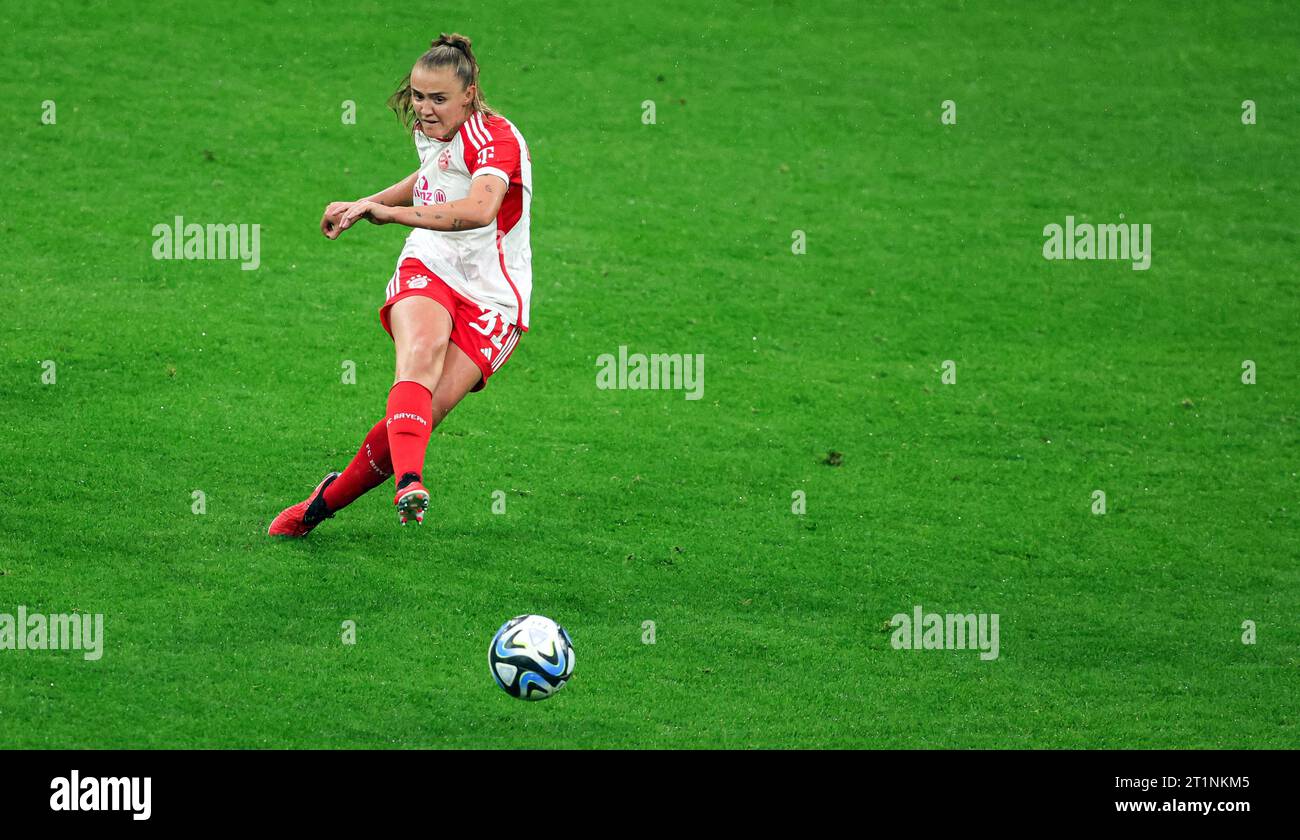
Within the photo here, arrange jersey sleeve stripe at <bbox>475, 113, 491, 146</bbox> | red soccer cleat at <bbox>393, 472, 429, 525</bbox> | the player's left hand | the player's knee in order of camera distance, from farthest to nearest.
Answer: jersey sleeve stripe at <bbox>475, 113, 491, 146</bbox>
the player's knee
the player's left hand
red soccer cleat at <bbox>393, 472, 429, 525</bbox>

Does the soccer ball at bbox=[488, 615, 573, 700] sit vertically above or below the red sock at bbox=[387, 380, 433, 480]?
below

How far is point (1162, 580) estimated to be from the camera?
28.1 ft

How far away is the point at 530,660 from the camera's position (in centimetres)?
627

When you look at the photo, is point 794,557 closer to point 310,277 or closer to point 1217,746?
point 1217,746

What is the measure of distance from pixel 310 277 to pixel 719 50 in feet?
21.8

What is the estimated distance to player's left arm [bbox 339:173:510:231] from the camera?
6688mm

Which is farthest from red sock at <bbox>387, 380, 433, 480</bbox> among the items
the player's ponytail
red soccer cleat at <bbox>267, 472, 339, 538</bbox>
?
the player's ponytail

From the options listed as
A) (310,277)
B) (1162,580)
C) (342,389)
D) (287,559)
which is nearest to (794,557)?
(1162,580)

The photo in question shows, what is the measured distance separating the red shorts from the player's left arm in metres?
0.48

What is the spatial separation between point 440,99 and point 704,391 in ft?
13.9

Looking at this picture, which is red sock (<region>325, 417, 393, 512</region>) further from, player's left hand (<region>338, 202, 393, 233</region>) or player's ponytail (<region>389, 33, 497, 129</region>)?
player's ponytail (<region>389, 33, 497, 129</region>)

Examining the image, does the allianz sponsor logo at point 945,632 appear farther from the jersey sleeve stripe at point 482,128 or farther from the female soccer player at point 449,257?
the jersey sleeve stripe at point 482,128

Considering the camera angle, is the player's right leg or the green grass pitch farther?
the green grass pitch

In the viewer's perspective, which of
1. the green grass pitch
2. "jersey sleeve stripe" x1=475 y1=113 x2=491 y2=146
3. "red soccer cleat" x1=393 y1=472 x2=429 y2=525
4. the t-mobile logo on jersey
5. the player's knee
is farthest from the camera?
the t-mobile logo on jersey
